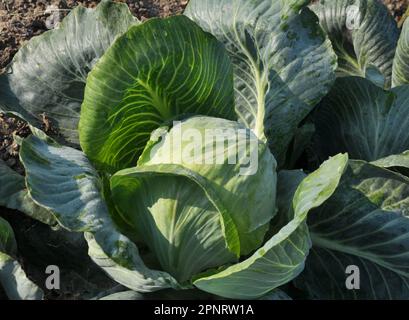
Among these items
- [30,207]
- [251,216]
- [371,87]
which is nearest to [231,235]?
[251,216]

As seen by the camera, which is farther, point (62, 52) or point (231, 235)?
point (62, 52)

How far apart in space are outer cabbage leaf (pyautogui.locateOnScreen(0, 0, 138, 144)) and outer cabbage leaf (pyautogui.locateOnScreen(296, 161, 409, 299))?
0.74m

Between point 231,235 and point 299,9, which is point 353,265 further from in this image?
point 299,9

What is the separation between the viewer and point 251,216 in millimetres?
1695

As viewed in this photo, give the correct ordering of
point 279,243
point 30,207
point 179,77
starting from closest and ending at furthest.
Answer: point 279,243, point 179,77, point 30,207

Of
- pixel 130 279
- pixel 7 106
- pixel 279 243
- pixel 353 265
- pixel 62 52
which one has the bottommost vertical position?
pixel 353 265

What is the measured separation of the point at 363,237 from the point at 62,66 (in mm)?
951

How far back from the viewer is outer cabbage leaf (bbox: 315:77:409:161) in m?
2.16

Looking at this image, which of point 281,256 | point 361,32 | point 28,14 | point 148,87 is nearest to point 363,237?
point 281,256

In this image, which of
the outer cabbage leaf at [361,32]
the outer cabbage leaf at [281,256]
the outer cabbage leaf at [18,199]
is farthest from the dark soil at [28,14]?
the outer cabbage leaf at [281,256]

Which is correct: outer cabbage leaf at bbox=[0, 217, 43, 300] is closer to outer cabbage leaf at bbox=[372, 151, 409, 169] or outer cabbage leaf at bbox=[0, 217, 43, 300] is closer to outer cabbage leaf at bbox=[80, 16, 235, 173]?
outer cabbage leaf at bbox=[80, 16, 235, 173]

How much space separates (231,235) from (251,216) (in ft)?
0.24

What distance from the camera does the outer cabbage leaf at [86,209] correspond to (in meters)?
1.61

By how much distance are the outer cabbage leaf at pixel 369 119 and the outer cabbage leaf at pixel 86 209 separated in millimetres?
832
